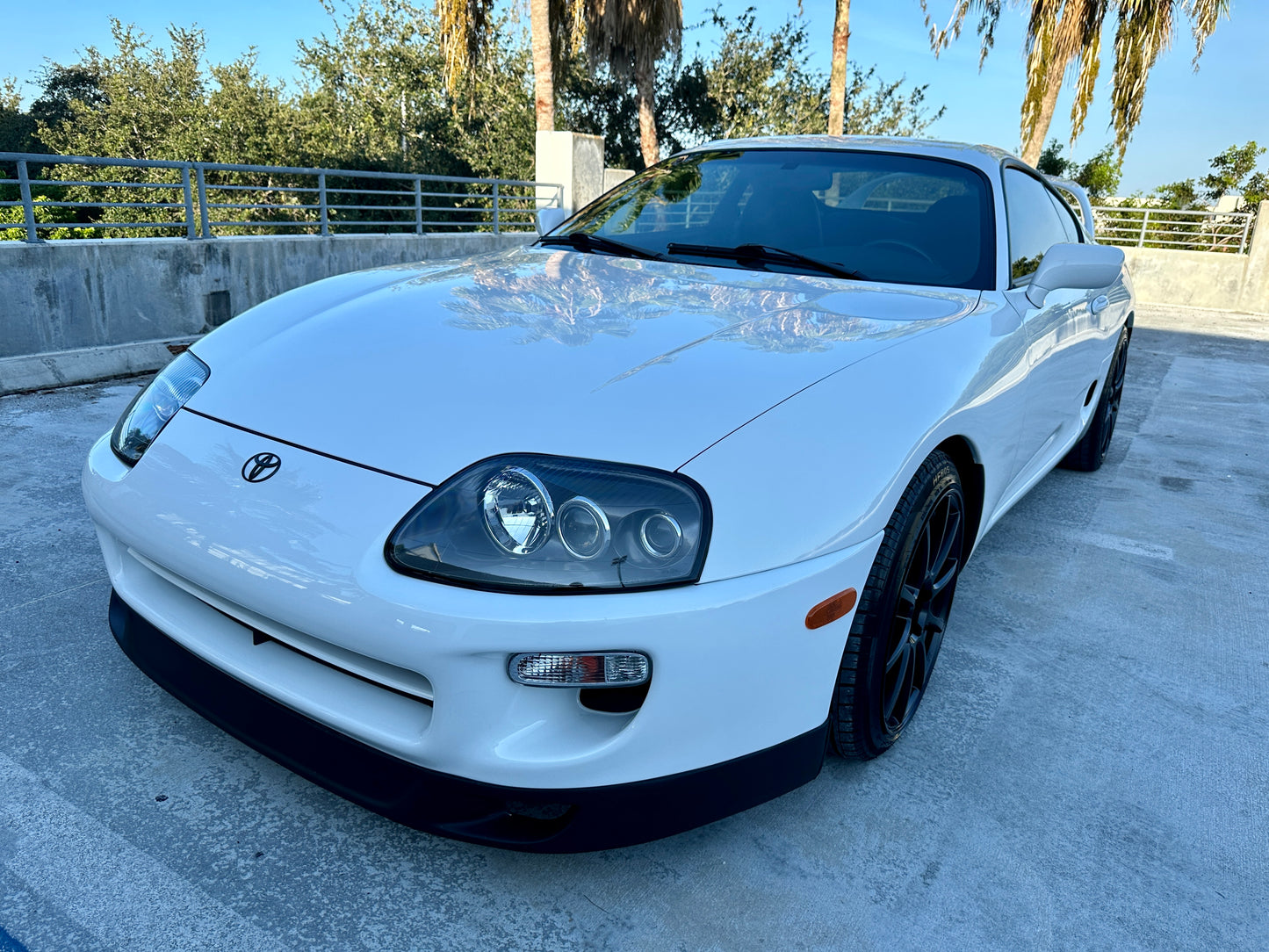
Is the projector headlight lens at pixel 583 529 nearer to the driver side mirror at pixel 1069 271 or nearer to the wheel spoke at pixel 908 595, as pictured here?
the wheel spoke at pixel 908 595

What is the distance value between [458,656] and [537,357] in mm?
668

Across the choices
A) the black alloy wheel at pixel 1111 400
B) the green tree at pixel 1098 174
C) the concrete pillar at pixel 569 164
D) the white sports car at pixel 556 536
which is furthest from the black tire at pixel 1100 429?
the green tree at pixel 1098 174

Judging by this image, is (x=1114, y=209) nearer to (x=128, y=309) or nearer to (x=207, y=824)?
(x=128, y=309)

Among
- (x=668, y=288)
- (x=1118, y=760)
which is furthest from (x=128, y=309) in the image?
(x=1118, y=760)

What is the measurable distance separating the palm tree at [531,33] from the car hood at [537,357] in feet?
38.2

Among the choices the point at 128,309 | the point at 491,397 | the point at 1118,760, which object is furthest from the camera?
the point at 128,309

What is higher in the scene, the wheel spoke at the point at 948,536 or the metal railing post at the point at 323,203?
the metal railing post at the point at 323,203

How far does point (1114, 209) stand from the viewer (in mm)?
15484

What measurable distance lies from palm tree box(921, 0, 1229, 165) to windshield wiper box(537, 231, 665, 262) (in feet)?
50.3

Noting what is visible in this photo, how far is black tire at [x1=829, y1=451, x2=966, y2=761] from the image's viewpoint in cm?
171

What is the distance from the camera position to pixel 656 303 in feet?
7.03

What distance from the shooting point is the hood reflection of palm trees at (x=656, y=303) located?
1917 millimetres

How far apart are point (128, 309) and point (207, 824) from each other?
5160 mm

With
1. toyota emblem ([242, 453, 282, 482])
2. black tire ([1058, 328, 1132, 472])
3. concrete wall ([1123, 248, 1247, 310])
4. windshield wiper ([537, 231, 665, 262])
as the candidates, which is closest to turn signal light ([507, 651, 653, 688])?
toyota emblem ([242, 453, 282, 482])
